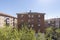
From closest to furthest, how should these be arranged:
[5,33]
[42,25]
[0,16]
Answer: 1. [5,33]
2. [0,16]
3. [42,25]

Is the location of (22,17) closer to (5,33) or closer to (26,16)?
(26,16)

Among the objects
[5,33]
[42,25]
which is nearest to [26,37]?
[5,33]

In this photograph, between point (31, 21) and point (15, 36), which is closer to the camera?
point (15, 36)

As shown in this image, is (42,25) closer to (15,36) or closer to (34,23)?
(34,23)

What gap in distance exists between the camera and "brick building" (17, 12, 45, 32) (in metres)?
47.2

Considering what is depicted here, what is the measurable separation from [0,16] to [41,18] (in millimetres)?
11504

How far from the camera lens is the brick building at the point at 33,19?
47156mm

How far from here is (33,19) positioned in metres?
48.0

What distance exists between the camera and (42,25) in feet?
155

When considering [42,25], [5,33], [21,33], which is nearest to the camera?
[5,33]

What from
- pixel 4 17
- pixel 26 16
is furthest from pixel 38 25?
pixel 4 17

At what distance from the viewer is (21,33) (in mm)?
11742

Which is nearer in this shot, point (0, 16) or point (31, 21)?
point (0, 16)

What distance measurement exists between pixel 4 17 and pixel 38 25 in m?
9.25
